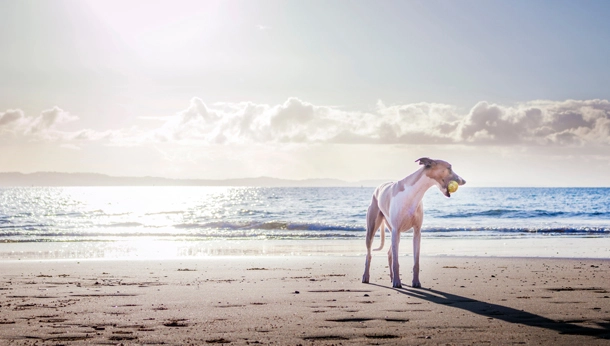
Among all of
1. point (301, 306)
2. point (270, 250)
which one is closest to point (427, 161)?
point (301, 306)

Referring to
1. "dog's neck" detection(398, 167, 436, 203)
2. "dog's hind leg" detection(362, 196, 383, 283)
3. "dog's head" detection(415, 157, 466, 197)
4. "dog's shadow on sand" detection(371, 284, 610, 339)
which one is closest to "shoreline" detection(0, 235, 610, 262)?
"dog's hind leg" detection(362, 196, 383, 283)

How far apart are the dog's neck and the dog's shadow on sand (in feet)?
5.04

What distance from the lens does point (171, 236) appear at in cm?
2678

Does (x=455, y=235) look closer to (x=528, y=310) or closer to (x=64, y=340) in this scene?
(x=528, y=310)

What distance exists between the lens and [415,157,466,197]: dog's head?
898 cm

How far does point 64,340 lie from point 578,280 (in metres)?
8.40

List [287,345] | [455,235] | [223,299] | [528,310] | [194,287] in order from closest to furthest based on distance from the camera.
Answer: [287,345], [528,310], [223,299], [194,287], [455,235]

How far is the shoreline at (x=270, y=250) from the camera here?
16.6 meters

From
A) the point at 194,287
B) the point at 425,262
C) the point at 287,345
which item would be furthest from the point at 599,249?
the point at 287,345

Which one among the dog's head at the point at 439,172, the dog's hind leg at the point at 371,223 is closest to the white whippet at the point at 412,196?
the dog's head at the point at 439,172

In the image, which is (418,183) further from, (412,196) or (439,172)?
(439,172)

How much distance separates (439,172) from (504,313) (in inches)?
106

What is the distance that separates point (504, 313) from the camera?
699 centimetres

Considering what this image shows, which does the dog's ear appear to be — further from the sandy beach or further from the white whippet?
the sandy beach
